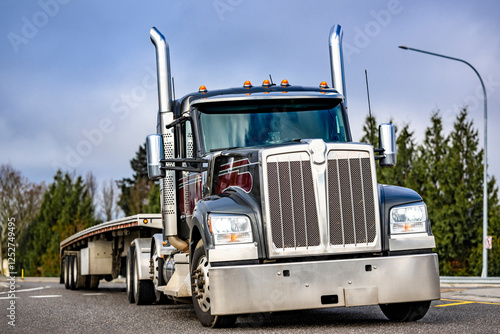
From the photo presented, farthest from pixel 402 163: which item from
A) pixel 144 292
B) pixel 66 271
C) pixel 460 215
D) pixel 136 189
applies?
pixel 136 189

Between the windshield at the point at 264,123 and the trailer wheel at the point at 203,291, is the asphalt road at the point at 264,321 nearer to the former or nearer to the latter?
the trailer wheel at the point at 203,291

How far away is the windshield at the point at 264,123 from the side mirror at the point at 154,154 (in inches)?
24.3

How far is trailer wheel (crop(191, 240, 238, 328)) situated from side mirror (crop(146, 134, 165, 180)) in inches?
49.7

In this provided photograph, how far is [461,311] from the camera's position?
33.4ft

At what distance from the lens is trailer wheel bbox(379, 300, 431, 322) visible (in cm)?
854

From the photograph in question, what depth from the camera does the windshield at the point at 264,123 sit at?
941cm

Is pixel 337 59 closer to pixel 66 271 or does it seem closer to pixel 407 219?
pixel 407 219

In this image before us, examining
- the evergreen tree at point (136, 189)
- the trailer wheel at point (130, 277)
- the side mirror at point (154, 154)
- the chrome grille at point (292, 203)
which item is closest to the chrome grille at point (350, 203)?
the chrome grille at point (292, 203)

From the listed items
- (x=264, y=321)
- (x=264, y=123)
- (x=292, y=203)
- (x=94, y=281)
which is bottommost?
(x=264, y=321)

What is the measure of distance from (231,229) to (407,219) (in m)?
1.97

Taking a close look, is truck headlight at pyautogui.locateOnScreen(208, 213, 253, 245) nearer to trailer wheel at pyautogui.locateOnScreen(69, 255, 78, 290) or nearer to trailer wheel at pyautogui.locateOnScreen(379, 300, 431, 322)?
trailer wheel at pyautogui.locateOnScreen(379, 300, 431, 322)

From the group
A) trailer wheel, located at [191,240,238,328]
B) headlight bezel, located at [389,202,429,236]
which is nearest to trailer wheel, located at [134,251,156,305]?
trailer wheel, located at [191,240,238,328]

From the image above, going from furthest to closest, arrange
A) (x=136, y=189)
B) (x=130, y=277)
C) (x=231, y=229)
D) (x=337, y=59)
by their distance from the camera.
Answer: (x=136, y=189)
(x=130, y=277)
(x=337, y=59)
(x=231, y=229)

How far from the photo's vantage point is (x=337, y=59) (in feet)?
38.3
